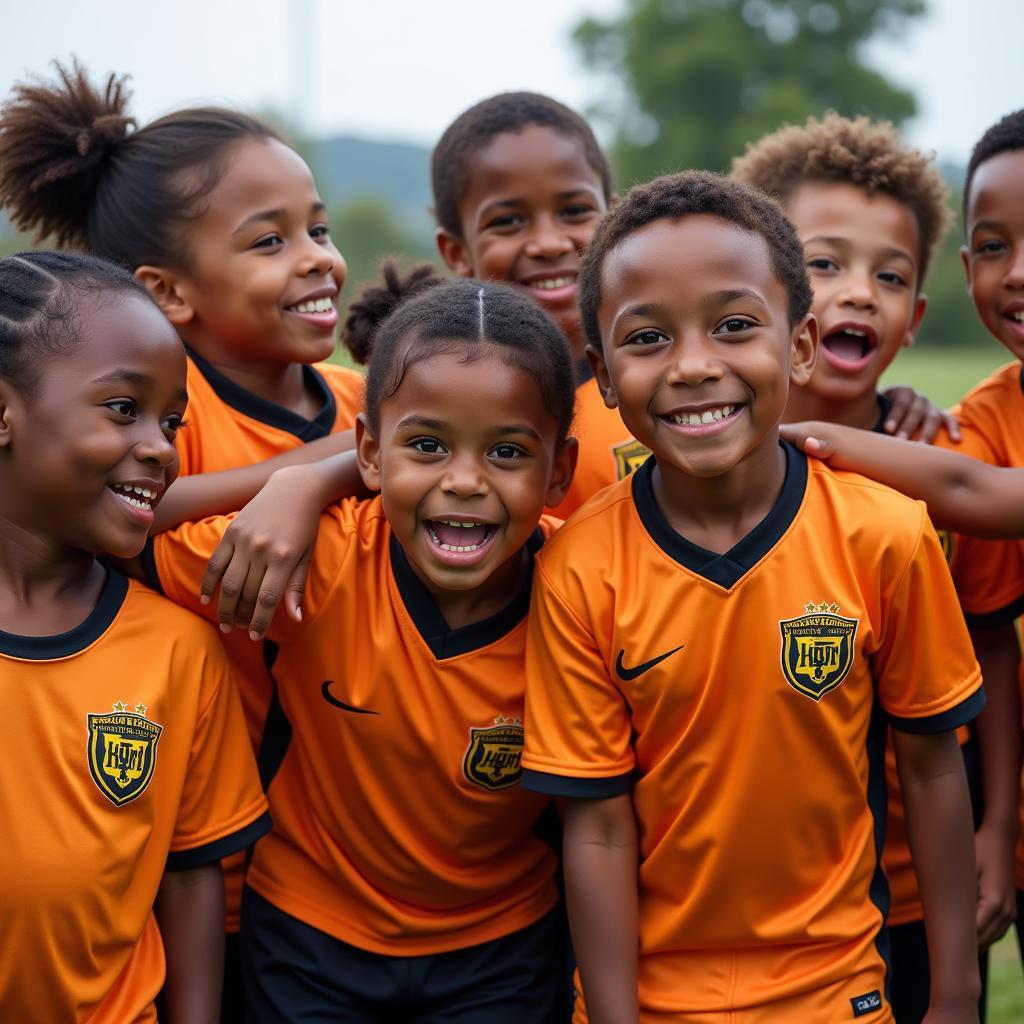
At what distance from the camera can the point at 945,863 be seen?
2453 mm

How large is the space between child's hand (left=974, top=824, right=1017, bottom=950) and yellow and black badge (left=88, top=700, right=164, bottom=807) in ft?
5.74

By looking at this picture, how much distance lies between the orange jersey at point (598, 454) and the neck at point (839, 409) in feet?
1.32

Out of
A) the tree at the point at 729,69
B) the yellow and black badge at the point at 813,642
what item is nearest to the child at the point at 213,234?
the yellow and black badge at the point at 813,642

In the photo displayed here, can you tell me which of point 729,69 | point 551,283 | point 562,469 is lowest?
point 562,469

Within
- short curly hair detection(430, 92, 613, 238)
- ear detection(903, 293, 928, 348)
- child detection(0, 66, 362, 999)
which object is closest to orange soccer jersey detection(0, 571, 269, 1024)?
child detection(0, 66, 362, 999)

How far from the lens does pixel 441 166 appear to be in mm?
3752

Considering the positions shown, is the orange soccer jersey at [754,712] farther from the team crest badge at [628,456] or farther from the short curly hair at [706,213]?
the team crest badge at [628,456]

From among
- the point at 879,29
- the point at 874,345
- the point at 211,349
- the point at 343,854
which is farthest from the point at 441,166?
the point at 879,29

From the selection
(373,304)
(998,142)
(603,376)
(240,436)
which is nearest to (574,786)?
(603,376)

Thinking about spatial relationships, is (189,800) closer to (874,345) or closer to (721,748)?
(721,748)

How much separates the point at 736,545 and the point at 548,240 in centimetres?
132

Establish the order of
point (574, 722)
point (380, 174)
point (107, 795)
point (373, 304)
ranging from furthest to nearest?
point (380, 174) < point (373, 304) < point (574, 722) < point (107, 795)

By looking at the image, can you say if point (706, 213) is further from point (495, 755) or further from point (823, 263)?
point (495, 755)

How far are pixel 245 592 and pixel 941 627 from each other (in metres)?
1.32
